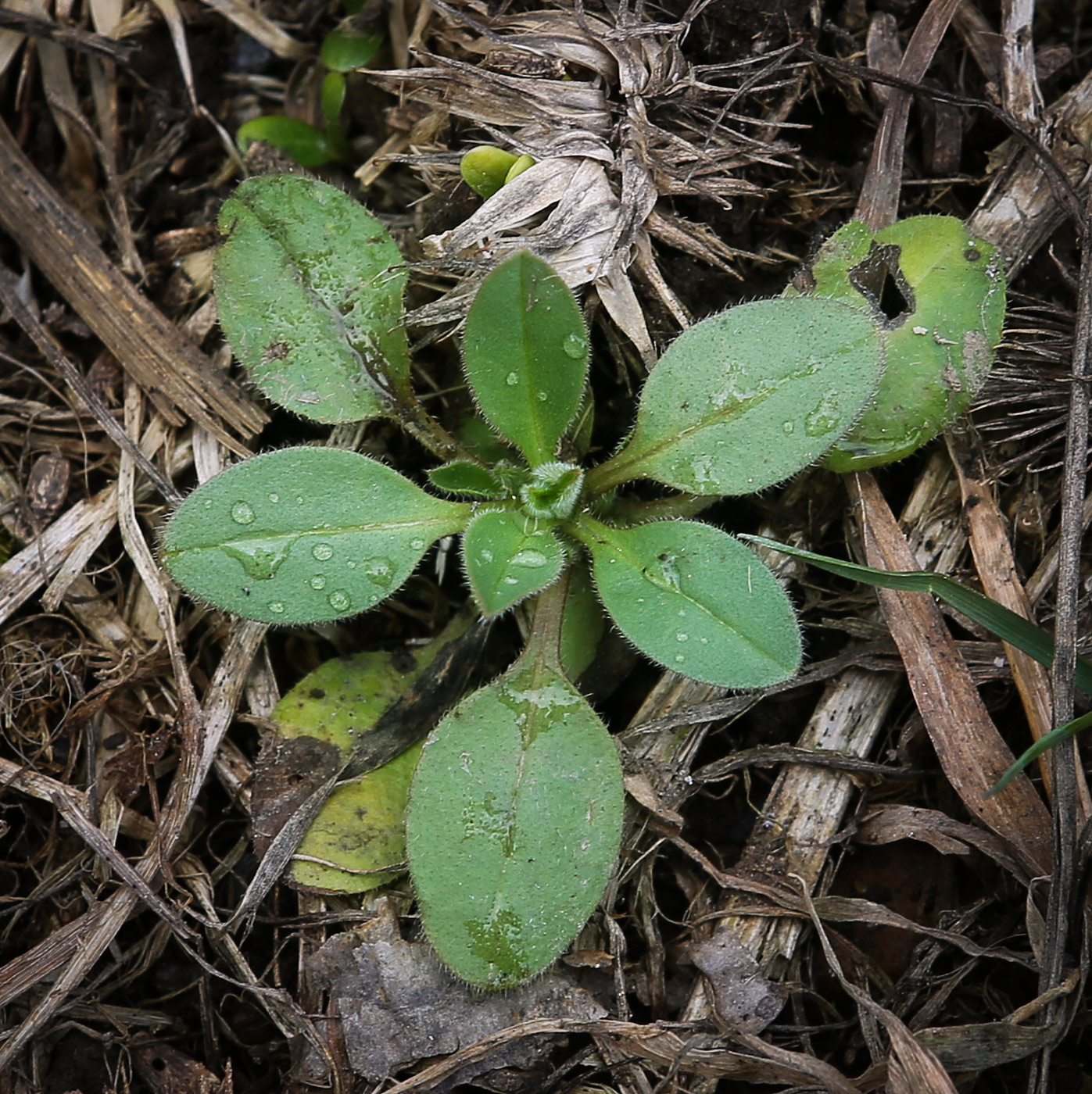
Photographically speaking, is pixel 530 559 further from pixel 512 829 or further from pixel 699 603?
pixel 512 829

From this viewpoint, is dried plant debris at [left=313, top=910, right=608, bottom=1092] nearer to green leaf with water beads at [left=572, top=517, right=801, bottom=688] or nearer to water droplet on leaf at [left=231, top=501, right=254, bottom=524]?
green leaf with water beads at [left=572, top=517, right=801, bottom=688]

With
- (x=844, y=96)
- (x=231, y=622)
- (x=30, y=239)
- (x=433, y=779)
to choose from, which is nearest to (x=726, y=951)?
(x=433, y=779)

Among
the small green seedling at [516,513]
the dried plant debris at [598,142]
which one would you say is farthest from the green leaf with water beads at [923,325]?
the dried plant debris at [598,142]

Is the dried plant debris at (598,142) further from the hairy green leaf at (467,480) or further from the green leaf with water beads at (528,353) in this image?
the hairy green leaf at (467,480)

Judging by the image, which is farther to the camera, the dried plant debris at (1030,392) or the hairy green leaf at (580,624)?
the hairy green leaf at (580,624)

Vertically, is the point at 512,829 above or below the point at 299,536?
below

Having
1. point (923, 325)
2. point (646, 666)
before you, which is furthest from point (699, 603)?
point (923, 325)

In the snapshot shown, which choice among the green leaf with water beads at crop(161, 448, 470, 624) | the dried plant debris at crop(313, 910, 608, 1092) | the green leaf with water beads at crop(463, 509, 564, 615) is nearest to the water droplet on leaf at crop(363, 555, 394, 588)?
the green leaf with water beads at crop(161, 448, 470, 624)

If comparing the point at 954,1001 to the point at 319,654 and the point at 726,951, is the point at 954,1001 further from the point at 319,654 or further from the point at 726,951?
the point at 319,654
